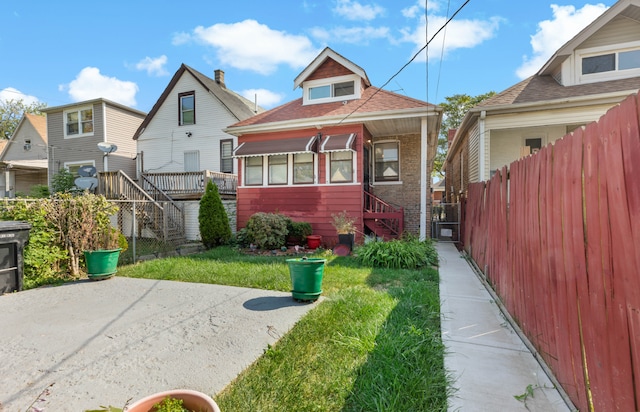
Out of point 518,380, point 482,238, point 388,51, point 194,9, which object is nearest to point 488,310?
point 518,380

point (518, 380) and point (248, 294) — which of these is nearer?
point (518, 380)

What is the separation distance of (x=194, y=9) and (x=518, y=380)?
404 inches

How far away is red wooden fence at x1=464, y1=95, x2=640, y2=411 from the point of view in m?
1.56

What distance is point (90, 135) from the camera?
55.4 ft

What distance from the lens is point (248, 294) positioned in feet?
16.8

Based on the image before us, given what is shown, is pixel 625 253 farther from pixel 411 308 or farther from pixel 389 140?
pixel 389 140

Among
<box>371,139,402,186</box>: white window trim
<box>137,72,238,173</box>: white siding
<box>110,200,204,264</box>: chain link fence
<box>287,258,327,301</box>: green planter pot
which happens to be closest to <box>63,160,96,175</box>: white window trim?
<box>137,72,238,173</box>: white siding

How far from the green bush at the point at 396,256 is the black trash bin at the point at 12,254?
6.55 meters

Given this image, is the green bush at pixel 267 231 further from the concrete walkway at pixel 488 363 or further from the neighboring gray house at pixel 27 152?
the neighboring gray house at pixel 27 152

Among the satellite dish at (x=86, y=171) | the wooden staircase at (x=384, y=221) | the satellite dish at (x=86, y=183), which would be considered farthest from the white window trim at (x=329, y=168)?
the satellite dish at (x=86, y=171)

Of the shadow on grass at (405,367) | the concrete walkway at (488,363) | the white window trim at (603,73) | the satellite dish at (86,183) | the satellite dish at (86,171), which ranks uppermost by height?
the white window trim at (603,73)

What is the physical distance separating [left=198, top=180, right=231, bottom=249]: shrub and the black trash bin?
4.72 metres

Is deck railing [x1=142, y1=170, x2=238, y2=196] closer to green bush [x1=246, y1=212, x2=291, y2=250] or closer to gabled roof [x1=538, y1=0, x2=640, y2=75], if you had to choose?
green bush [x1=246, y1=212, x2=291, y2=250]

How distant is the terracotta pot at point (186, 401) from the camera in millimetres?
1758
